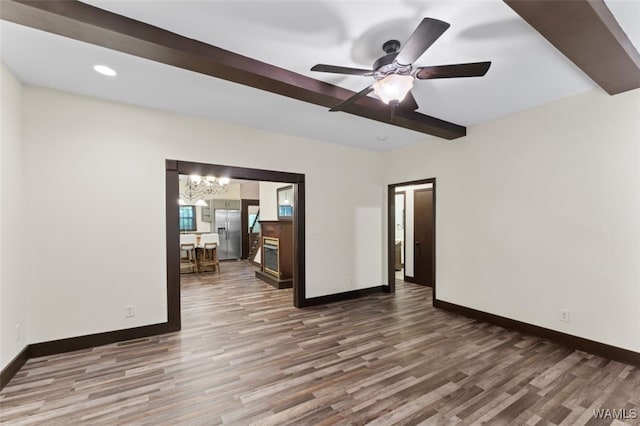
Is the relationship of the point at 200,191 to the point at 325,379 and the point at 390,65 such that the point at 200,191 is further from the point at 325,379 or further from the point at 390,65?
the point at 390,65

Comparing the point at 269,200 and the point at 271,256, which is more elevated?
the point at 269,200

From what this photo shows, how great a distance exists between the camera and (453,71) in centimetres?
195

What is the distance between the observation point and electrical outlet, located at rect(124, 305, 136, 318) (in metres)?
3.24

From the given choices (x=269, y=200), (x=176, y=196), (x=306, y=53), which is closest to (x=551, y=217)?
(x=306, y=53)

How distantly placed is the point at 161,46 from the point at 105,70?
1.04 metres

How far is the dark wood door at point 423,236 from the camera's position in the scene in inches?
229

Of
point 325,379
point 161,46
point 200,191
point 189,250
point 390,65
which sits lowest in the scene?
point 325,379

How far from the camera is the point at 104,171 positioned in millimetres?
3154

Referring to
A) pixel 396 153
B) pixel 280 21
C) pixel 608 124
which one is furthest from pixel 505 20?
pixel 396 153

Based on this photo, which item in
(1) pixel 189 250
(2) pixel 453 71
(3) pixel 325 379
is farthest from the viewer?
(1) pixel 189 250

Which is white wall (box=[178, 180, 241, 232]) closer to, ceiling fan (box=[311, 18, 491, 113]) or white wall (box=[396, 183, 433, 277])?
white wall (box=[396, 183, 433, 277])

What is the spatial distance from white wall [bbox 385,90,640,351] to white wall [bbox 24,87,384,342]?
325 centimetres

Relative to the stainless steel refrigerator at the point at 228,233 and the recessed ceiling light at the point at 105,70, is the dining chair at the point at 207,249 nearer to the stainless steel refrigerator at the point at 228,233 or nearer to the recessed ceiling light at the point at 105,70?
the stainless steel refrigerator at the point at 228,233

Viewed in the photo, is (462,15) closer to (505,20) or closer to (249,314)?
(505,20)
